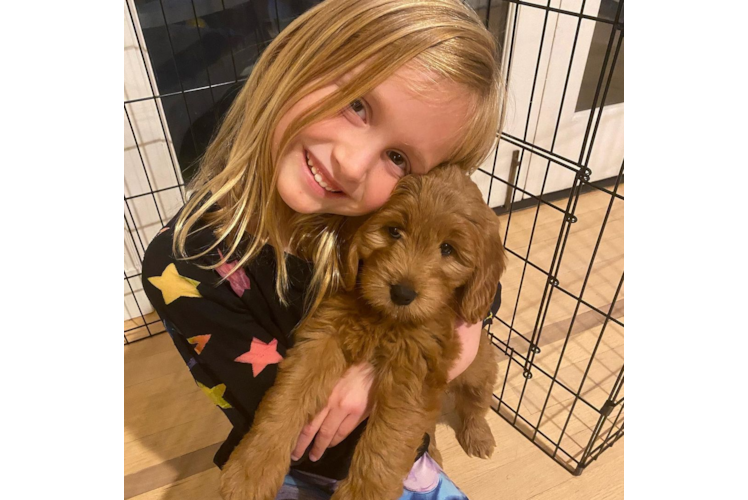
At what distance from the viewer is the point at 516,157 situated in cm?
235

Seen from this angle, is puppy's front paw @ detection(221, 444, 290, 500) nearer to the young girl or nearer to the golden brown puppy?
the golden brown puppy

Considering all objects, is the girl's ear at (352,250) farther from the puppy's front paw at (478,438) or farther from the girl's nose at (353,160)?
the puppy's front paw at (478,438)

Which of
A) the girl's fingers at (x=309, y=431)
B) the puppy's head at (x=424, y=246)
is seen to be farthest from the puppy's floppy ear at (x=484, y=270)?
the girl's fingers at (x=309, y=431)

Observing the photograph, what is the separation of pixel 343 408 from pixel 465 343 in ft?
1.05

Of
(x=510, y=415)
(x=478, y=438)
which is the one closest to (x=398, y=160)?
(x=478, y=438)

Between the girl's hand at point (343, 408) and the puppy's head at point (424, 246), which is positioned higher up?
the puppy's head at point (424, 246)

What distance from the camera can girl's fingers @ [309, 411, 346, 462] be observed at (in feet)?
3.52

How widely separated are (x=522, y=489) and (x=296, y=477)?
720mm

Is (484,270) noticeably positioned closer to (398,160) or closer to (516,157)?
(398,160)

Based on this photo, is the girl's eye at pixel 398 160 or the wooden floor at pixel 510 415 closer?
the girl's eye at pixel 398 160

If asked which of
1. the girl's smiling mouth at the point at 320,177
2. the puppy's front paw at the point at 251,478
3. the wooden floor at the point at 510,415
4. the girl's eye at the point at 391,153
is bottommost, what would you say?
the wooden floor at the point at 510,415

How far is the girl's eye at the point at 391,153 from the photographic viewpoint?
0.90 m

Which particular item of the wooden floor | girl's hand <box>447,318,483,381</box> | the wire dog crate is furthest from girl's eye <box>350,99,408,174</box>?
the wooden floor

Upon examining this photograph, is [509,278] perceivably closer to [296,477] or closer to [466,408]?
[466,408]
